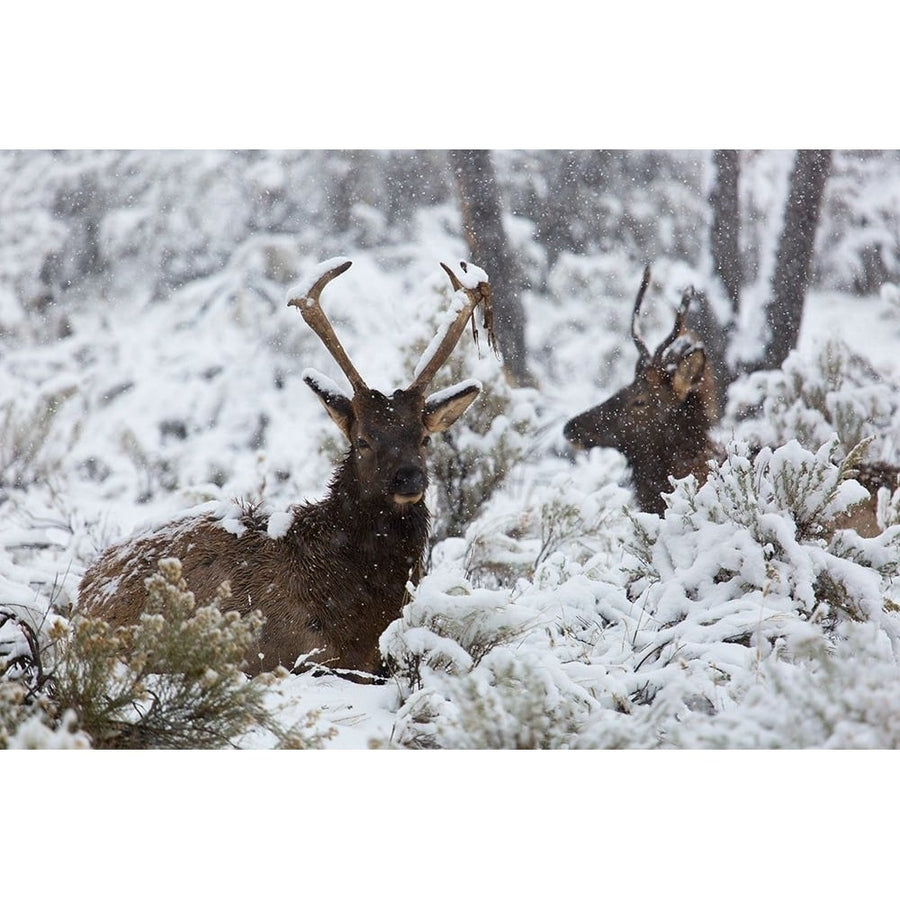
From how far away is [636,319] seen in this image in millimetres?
6160

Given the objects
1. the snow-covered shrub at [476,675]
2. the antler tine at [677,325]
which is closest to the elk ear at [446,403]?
the snow-covered shrub at [476,675]

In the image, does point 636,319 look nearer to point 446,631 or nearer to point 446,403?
point 446,403

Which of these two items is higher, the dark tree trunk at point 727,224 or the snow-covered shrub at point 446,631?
the dark tree trunk at point 727,224

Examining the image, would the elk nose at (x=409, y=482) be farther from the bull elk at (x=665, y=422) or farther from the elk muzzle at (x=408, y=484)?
the bull elk at (x=665, y=422)

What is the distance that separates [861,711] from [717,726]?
506mm

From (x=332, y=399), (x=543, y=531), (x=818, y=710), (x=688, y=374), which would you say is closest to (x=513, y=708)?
(x=818, y=710)

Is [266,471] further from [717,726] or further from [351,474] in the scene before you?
[717,726]

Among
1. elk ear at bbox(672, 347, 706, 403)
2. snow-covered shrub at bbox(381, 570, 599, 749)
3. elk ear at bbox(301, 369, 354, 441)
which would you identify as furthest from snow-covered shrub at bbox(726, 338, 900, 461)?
elk ear at bbox(301, 369, 354, 441)

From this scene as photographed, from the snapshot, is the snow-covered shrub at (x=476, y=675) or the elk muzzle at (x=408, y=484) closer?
the snow-covered shrub at (x=476, y=675)

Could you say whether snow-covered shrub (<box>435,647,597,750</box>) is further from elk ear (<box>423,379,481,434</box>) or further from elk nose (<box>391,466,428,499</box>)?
elk ear (<box>423,379,481,434</box>)

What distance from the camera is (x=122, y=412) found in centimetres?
612

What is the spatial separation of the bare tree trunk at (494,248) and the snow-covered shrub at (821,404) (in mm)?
1295

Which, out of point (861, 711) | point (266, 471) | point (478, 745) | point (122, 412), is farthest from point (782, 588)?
point (122, 412)

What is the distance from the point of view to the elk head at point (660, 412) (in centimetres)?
607
